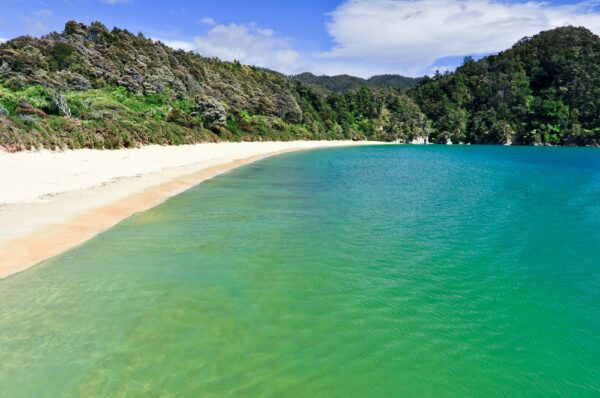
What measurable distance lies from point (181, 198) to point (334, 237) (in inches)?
312

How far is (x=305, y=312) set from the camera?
6.97 metres

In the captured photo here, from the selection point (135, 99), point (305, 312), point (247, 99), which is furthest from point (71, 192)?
point (247, 99)

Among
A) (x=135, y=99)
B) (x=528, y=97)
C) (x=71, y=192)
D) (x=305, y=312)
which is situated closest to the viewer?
(x=305, y=312)

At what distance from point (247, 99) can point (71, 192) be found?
65545mm

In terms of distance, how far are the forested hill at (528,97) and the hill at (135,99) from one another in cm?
2913

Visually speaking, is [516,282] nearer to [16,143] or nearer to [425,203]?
[425,203]

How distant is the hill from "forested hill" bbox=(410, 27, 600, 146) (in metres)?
29.1

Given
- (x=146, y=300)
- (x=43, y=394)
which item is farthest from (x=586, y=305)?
(x=43, y=394)

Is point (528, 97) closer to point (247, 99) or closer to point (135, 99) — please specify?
point (247, 99)

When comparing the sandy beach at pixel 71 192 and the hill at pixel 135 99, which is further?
the hill at pixel 135 99

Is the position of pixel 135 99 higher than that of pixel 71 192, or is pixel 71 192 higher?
pixel 135 99

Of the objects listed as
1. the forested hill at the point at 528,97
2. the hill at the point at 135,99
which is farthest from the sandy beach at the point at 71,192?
the forested hill at the point at 528,97

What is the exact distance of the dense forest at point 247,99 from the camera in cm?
3303

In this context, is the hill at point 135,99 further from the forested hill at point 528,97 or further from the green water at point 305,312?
the forested hill at point 528,97
